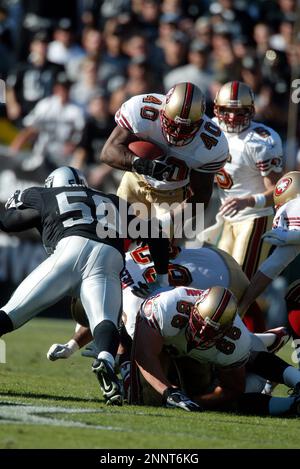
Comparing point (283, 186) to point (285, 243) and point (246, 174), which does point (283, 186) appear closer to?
point (285, 243)

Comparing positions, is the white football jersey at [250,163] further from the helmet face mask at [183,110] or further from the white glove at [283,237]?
the white glove at [283,237]

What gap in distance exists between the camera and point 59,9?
14133 millimetres

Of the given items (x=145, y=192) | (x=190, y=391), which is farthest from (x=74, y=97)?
(x=190, y=391)

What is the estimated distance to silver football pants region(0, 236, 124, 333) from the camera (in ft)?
19.2

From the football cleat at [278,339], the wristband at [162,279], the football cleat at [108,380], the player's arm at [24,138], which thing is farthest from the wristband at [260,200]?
the player's arm at [24,138]

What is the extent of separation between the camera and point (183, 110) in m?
6.80

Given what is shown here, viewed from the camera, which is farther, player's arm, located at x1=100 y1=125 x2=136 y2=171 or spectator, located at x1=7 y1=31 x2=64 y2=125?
spectator, located at x1=7 y1=31 x2=64 y2=125

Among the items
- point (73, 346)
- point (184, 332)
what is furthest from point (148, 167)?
point (184, 332)

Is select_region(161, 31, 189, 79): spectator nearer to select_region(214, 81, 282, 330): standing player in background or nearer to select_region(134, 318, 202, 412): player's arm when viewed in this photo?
select_region(214, 81, 282, 330): standing player in background

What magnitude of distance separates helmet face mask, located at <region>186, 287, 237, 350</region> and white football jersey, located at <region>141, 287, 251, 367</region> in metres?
0.08

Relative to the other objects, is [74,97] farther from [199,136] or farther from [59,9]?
[199,136]

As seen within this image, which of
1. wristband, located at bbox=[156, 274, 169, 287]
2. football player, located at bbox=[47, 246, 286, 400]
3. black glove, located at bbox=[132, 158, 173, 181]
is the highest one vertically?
black glove, located at bbox=[132, 158, 173, 181]

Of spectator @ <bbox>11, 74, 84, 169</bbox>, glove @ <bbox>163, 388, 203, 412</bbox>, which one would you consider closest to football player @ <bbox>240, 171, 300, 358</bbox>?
glove @ <bbox>163, 388, 203, 412</bbox>

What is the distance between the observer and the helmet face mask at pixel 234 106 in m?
8.16
